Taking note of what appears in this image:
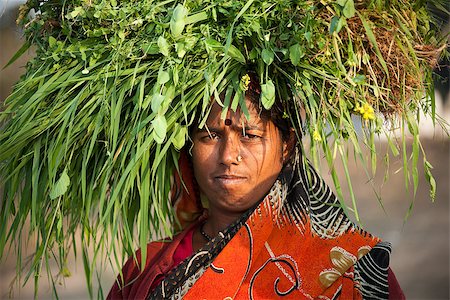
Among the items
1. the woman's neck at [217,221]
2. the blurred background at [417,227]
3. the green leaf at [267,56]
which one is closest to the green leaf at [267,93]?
the green leaf at [267,56]

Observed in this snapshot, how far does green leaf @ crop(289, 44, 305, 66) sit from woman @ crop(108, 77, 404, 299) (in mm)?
251

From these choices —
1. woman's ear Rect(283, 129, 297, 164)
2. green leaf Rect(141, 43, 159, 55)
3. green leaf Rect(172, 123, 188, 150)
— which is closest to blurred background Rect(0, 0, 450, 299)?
woman's ear Rect(283, 129, 297, 164)

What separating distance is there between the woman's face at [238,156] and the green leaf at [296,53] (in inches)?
11.0

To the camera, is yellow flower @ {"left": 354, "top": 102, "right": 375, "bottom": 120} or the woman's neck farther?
the woman's neck

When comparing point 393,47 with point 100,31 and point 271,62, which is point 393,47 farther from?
point 100,31

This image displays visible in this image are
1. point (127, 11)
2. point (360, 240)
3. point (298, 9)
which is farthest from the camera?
point (360, 240)

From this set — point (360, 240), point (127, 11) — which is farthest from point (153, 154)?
point (360, 240)

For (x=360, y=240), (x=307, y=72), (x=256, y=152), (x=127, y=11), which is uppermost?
(x=127, y=11)

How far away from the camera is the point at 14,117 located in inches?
83.2

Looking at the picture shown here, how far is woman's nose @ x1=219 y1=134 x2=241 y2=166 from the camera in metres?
2.15

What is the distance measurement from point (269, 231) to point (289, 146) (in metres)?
0.23

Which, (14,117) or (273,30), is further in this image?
(14,117)

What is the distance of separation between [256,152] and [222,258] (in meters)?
0.28

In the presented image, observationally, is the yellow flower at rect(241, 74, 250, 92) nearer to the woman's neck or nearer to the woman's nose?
the woman's nose
